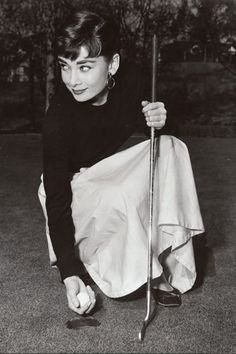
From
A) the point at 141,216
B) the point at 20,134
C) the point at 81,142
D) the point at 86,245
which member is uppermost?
the point at 81,142

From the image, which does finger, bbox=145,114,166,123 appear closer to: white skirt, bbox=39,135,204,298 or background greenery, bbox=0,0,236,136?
white skirt, bbox=39,135,204,298

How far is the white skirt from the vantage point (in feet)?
5.09

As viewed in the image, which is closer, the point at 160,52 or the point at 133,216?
the point at 133,216

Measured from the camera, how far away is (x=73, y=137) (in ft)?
5.60

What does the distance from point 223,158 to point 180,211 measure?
2.58 metres

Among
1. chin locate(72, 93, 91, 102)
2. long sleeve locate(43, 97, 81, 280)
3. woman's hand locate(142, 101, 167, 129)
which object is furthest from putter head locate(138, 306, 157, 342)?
chin locate(72, 93, 91, 102)

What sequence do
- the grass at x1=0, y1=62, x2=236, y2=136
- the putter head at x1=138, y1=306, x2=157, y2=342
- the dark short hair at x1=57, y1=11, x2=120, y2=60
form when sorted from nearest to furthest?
the putter head at x1=138, y1=306, x2=157, y2=342 < the dark short hair at x1=57, y1=11, x2=120, y2=60 < the grass at x1=0, y1=62, x2=236, y2=136

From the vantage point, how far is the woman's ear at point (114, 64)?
1647 millimetres

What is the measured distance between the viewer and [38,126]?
5.95 meters

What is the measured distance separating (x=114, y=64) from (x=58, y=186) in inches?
16.2

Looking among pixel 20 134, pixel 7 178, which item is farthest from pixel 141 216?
pixel 20 134

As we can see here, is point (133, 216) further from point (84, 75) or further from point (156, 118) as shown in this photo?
point (84, 75)

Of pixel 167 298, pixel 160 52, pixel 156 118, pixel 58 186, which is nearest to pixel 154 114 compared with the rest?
pixel 156 118

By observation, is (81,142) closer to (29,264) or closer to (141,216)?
(141,216)
